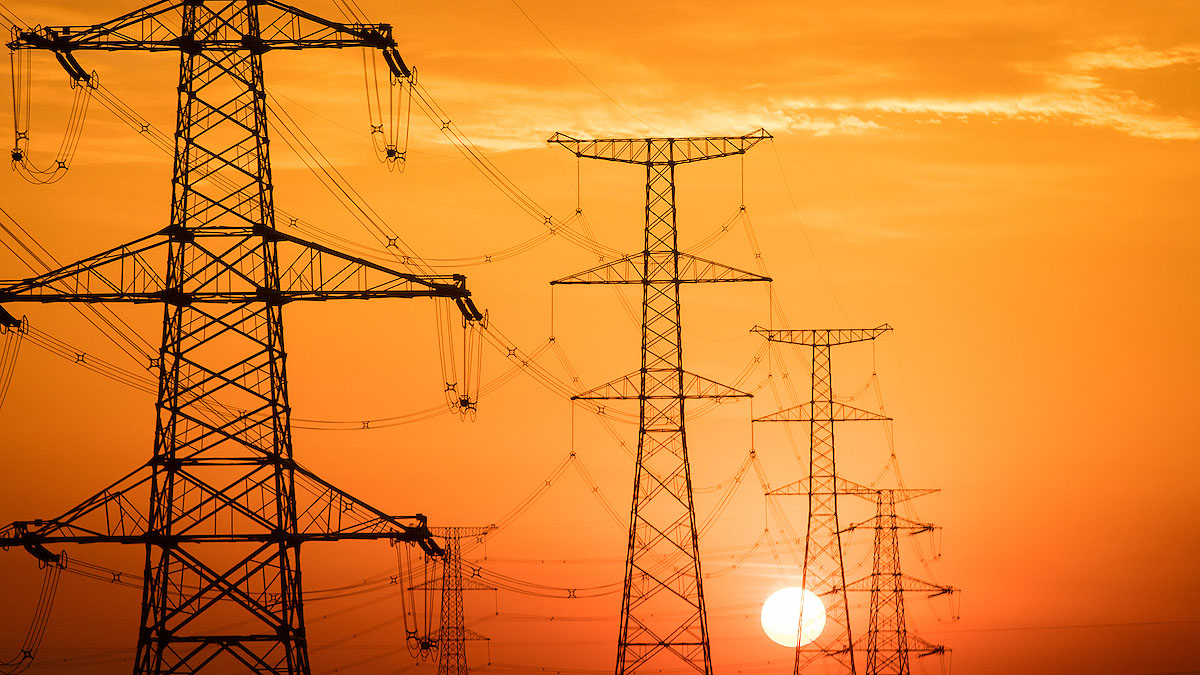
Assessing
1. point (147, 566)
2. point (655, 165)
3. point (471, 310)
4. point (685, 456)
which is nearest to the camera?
point (147, 566)

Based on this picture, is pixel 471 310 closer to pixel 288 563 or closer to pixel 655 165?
pixel 288 563

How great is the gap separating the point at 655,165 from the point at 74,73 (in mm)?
24345

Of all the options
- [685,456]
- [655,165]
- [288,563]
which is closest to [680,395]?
[685,456]

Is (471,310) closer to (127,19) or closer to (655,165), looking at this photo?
(127,19)

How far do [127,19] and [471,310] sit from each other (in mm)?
11495

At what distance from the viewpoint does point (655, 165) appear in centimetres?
6347

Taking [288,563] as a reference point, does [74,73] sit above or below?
above

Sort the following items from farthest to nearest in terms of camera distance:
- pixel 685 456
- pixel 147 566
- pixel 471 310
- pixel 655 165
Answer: pixel 655 165, pixel 685 456, pixel 471 310, pixel 147 566

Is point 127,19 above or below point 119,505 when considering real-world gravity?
above

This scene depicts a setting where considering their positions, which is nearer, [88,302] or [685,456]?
[88,302]

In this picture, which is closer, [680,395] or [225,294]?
[225,294]

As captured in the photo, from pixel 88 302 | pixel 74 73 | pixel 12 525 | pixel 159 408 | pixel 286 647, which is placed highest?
pixel 74 73

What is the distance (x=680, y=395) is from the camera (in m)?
60.5

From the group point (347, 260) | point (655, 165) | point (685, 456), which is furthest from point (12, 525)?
point (655, 165)
